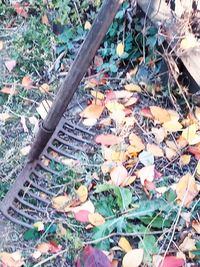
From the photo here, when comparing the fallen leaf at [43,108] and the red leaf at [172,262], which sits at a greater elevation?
the fallen leaf at [43,108]

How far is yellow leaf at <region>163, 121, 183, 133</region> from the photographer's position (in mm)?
2477

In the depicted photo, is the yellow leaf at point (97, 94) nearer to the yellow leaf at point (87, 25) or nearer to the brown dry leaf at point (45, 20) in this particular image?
the yellow leaf at point (87, 25)

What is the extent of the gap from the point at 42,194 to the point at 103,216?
0.99ft

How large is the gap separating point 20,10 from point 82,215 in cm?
157

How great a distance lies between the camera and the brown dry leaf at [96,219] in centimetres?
213

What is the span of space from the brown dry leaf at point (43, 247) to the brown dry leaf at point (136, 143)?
61 cm

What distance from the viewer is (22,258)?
2049 millimetres

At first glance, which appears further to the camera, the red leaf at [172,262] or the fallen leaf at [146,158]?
the fallen leaf at [146,158]

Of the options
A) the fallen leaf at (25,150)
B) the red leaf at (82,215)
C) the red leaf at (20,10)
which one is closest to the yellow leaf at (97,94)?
the fallen leaf at (25,150)

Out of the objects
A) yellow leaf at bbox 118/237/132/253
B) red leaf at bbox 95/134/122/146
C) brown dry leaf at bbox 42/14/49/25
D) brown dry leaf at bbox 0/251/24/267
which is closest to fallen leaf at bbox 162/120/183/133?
red leaf at bbox 95/134/122/146

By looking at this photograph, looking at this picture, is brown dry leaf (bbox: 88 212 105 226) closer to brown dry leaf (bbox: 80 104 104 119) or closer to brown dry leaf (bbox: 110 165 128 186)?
brown dry leaf (bbox: 110 165 128 186)

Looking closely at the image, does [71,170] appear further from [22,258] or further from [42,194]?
[22,258]

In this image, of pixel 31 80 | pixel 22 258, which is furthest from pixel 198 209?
pixel 31 80

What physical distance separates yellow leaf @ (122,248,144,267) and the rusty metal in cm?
39
